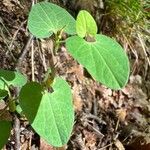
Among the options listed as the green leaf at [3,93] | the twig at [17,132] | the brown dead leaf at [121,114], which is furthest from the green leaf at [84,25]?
the brown dead leaf at [121,114]

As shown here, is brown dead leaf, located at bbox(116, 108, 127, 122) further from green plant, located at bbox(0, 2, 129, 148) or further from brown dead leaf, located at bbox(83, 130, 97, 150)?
green plant, located at bbox(0, 2, 129, 148)

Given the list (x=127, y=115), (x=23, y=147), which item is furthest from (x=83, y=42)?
(x=127, y=115)

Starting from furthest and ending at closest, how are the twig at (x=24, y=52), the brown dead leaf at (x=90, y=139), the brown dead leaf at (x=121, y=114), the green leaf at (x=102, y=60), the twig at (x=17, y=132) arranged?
the brown dead leaf at (x=121, y=114) → the brown dead leaf at (x=90, y=139) → the twig at (x=24, y=52) → the twig at (x=17, y=132) → the green leaf at (x=102, y=60)

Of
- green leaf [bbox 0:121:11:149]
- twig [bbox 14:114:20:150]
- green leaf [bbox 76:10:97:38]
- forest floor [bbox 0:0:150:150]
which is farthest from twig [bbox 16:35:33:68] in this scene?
green leaf [bbox 76:10:97:38]

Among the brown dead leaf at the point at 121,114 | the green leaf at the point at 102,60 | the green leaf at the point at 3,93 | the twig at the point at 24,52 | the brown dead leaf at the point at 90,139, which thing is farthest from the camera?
the brown dead leaf at the point at 121,114

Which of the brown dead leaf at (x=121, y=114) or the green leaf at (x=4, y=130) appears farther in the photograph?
the brown dead leaf at (x=121, y=114)

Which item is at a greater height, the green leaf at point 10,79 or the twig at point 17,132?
the green leaf at point 10,79

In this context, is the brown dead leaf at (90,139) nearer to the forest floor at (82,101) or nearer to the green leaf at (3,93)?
the forest floor at (82,101)
